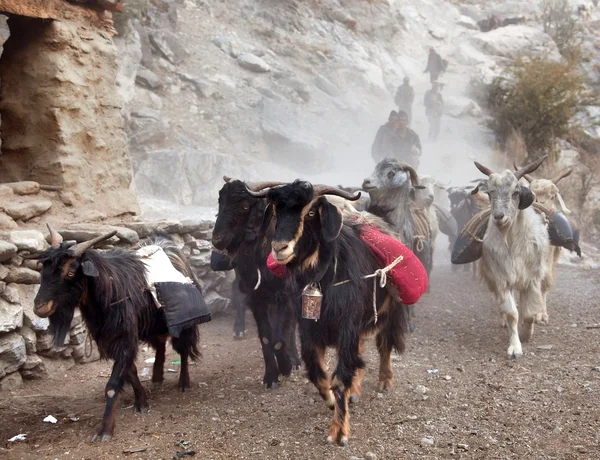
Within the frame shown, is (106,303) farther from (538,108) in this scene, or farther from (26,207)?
(538,108)

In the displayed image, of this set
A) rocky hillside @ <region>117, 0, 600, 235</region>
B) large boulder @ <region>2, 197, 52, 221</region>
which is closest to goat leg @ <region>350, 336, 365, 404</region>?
large boulder @ <region>2, 197, 52, 221</region>

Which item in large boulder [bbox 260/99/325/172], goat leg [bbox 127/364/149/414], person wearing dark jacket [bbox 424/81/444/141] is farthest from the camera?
person wearing dark jacket [bbox 424/81/444/141]

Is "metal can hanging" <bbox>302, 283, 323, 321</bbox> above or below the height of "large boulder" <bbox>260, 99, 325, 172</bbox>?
below

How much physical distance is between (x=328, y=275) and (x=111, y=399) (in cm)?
171

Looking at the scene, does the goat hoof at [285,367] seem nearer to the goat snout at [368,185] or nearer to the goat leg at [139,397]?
the goat leg at [139,397]

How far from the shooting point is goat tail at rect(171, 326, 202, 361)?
5191mm

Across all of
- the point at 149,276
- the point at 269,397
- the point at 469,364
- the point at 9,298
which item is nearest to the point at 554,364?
the point at 469,364

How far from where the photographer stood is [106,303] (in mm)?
4391

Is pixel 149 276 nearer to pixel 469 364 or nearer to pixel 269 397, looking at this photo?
pixel 269 397

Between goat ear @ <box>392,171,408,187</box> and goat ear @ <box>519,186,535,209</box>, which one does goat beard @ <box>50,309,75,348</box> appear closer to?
goat ear @ <box>392,171,408,187</box>

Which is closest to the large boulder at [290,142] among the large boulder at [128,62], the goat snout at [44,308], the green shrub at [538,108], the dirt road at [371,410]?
the large boulder at [128,62]

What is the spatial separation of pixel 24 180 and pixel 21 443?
133 inches

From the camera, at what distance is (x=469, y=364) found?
5875 millimetres

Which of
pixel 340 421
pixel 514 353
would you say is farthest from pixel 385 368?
pixel 514 353
